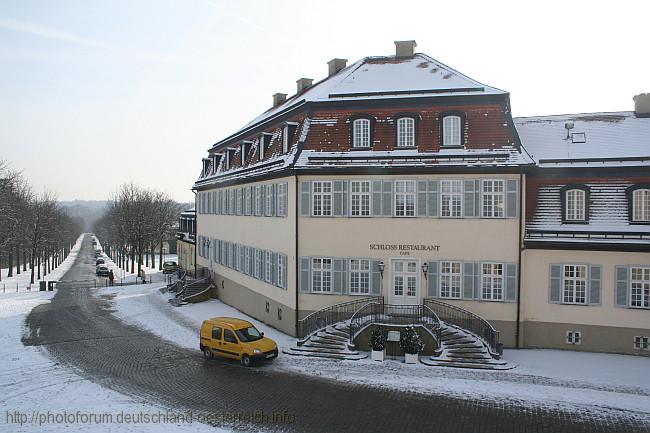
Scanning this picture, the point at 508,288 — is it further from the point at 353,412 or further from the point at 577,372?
the point at 353,412

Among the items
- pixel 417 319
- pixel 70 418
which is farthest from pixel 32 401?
pixel 417 319

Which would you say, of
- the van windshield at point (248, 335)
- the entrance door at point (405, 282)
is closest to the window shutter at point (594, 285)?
the entrance door at point (405, 282)

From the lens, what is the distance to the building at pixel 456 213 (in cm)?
2130

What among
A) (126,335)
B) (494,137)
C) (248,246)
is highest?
(494,137)

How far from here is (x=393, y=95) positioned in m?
23.0

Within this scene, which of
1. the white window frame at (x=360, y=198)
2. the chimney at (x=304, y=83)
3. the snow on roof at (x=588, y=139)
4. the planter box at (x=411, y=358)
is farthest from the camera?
the chimney at (x=304, y=83)

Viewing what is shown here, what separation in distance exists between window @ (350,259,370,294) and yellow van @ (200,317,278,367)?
444cm

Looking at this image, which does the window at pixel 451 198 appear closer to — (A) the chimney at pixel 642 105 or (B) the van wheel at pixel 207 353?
(A) the chimney at pixel 642 105

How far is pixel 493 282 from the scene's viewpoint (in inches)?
856

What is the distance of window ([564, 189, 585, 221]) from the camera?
21.9m

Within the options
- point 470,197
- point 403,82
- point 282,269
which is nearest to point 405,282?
point 470,197

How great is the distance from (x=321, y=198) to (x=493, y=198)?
724 cm

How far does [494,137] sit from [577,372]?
954cm

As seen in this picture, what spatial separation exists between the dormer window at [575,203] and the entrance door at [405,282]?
6.55 meters
